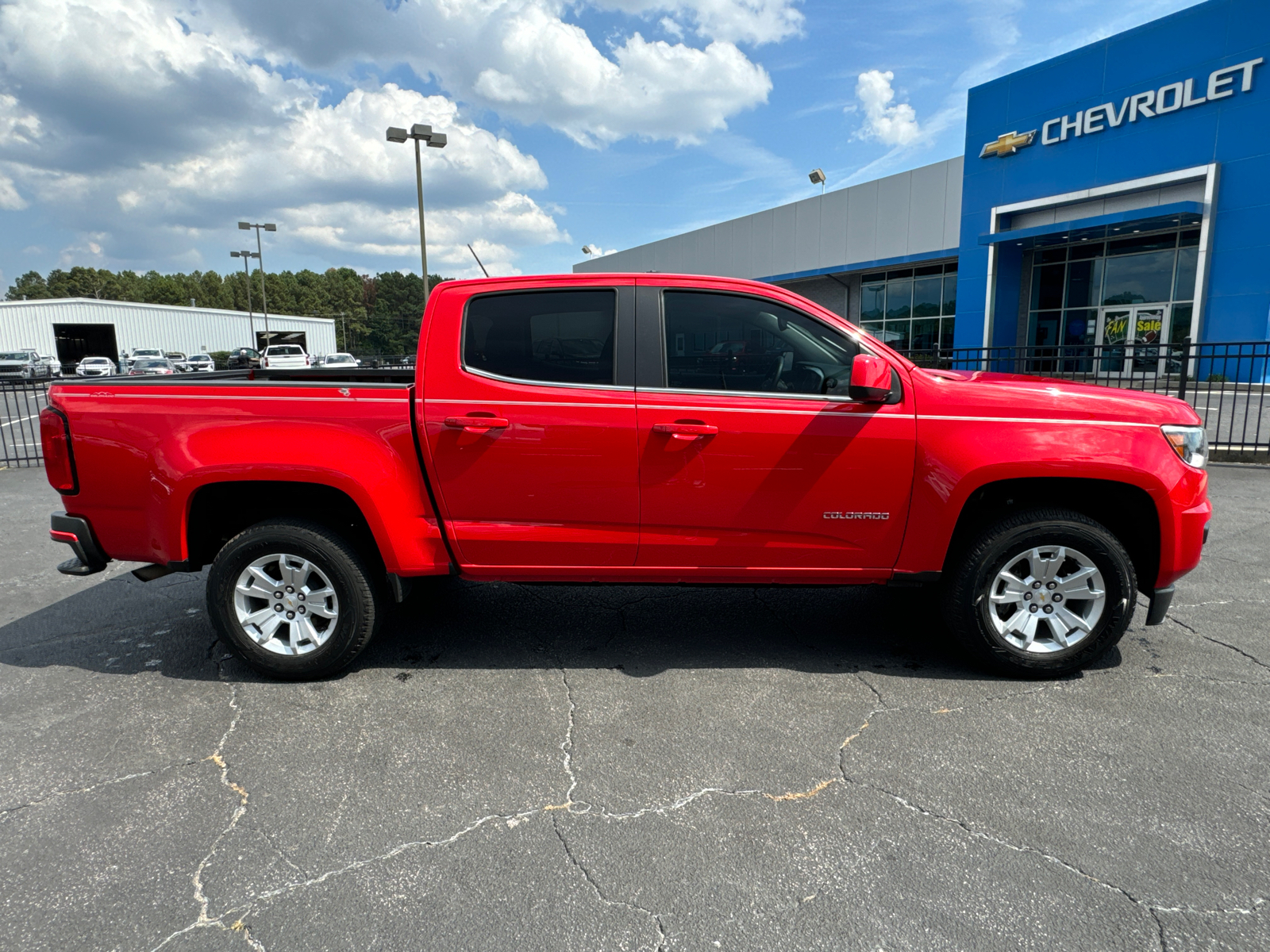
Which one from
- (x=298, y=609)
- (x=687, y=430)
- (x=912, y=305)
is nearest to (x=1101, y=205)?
(x=912, y=305)

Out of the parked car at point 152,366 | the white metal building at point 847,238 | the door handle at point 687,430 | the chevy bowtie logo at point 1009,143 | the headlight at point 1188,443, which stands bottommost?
the parked car at point 152,366

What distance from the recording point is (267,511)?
3.85 meters

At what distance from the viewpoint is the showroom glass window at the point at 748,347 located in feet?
11.7

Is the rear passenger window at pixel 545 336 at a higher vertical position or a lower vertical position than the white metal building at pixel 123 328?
lower

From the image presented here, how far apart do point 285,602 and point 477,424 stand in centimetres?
132

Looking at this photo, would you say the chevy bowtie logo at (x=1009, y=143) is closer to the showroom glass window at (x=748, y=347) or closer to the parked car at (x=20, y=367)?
the showroom glass window at (x=748, y=347)

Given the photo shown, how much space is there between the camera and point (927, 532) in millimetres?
3578

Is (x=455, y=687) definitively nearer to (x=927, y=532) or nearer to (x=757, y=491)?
(x=757, y=491)

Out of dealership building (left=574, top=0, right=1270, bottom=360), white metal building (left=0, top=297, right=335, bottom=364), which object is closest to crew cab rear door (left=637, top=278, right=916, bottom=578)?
dealership building (left=574, top=0, right=1270, bottom=360)

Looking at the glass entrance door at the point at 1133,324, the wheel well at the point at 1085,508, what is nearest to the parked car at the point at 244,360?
the glass entrance door at the point at 1133,324

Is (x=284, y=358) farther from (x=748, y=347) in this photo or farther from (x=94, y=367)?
(x=748, y=347)

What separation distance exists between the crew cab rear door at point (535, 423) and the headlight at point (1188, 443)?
2.50m

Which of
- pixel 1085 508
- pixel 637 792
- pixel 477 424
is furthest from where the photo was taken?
pixel 1085 508

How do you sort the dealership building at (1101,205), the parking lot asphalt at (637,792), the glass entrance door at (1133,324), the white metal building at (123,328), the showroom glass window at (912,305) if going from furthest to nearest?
the white metal building at (123,328) → the showroom glass window at (912,305) → the glass entrance door at (1133,324) → the dealership building at (1101,205) → the parking lot asphalt at (637,792)
